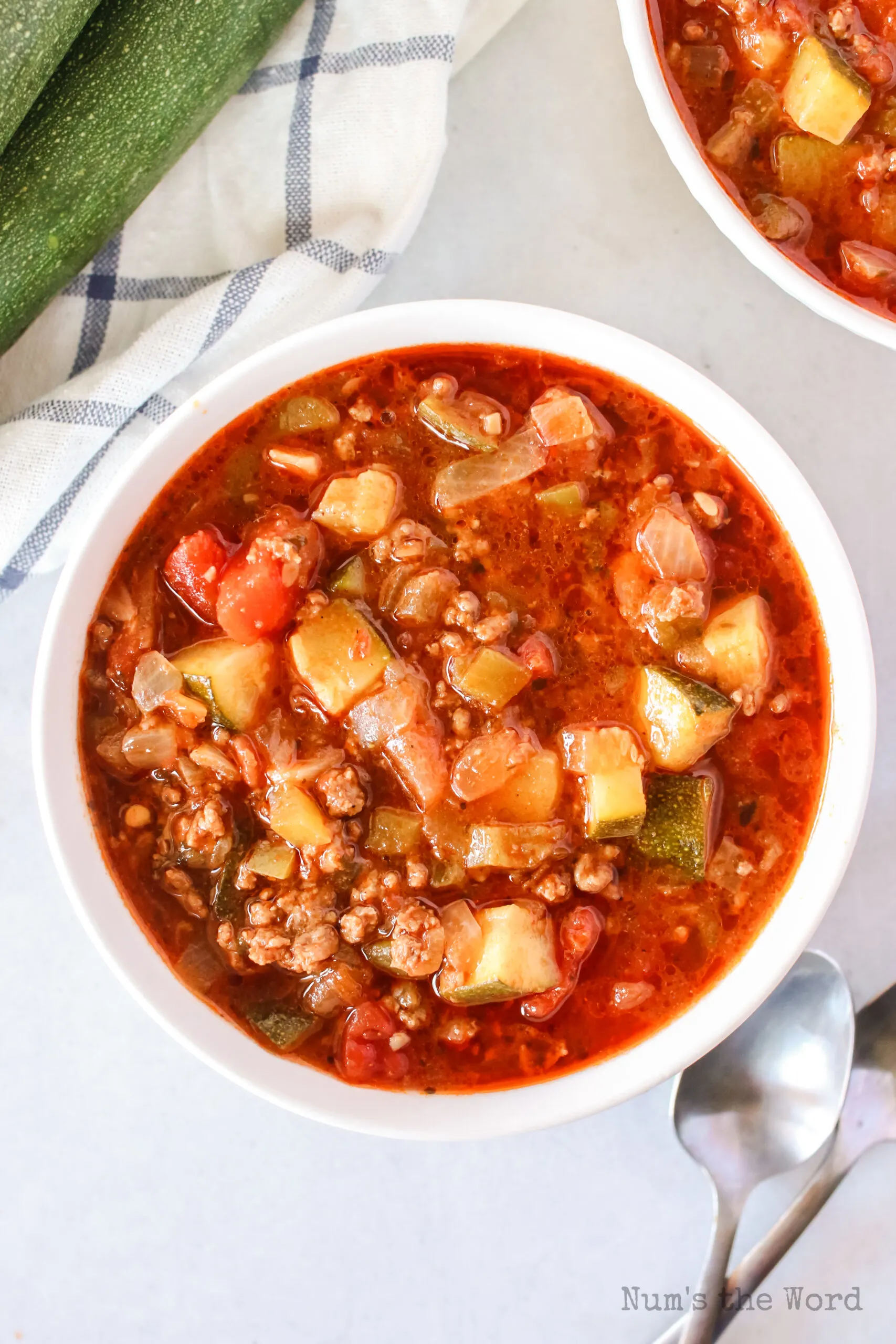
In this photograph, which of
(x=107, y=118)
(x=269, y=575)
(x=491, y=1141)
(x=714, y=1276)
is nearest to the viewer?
(x=269, y=575)

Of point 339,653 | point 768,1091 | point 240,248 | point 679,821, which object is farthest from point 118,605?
→ point 768,1091

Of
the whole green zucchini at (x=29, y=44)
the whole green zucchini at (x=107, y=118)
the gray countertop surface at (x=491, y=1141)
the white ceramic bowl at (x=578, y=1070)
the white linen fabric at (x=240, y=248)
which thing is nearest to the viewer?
the white ceramic bowl at (x=578, y=1070)

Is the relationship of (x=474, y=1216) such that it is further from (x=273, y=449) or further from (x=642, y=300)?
(x=642, y=300)

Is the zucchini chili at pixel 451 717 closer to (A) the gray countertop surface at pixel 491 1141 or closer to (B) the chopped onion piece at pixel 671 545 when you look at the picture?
(B) the chopped onion piece at pixel 671 545

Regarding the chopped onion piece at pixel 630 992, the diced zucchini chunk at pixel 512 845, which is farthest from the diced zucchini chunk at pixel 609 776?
the chopped onion piece at pixel 630 992

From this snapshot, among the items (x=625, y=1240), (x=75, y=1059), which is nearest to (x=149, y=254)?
(x=75, y=1059)

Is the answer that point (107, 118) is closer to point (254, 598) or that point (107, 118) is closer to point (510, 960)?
point (254, 598)
